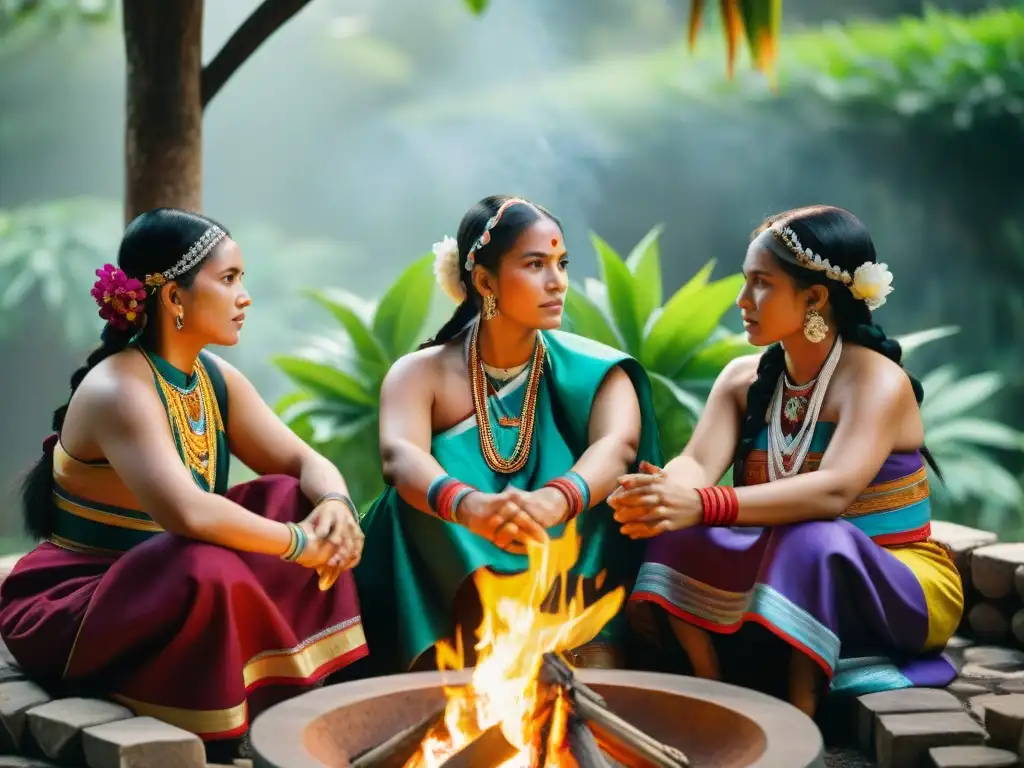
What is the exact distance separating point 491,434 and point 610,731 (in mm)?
1156

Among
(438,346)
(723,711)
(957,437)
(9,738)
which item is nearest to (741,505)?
(723,711)

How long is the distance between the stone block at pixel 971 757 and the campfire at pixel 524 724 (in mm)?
570

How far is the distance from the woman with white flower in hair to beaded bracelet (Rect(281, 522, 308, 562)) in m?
0.74

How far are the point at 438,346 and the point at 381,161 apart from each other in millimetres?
5740

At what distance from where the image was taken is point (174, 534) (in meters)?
3.05

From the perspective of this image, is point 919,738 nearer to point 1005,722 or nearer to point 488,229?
point 1005,722

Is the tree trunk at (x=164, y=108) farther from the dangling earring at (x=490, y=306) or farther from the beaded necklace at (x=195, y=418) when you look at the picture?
the dangling earring at (x=490, y=306)

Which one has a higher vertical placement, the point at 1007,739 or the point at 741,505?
the point at 741,505

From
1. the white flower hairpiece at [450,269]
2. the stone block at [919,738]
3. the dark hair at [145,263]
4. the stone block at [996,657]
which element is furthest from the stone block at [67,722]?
the stone block at [996,657]

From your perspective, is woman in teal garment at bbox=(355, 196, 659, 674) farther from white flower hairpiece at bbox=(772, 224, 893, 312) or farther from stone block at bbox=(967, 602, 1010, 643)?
stone block at bbox=(967, 602, 1010, 643)

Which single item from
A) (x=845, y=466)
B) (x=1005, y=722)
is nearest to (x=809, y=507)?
(x=845, y=466)

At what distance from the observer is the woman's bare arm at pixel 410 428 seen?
3393 mm

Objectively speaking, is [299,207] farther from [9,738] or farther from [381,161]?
[9,738]

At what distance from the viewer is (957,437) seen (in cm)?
735
